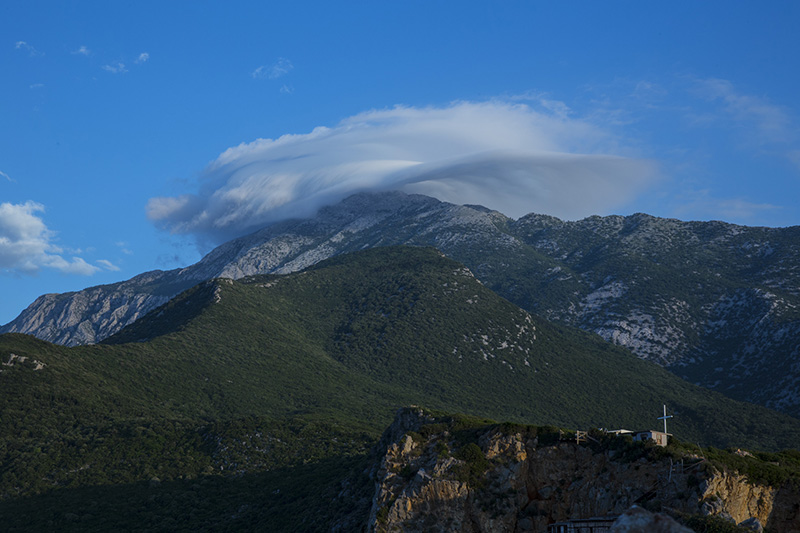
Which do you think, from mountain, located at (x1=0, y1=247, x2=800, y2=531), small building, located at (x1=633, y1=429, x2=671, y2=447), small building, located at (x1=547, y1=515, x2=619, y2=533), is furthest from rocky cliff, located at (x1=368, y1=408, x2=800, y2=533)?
mountain, located at (x1=0, y1=247, x2=800, y2=531)

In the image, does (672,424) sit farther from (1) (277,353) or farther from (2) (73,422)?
(2) (73,422)

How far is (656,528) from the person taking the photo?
1587 centimetres

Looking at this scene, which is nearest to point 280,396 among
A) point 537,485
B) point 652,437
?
point 537,485

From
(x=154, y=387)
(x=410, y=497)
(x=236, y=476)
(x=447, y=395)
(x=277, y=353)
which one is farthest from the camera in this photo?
(x=277, y=353)

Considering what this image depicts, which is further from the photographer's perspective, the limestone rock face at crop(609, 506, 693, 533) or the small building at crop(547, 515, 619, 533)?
the small building at crop(547, 515, 619, 533)

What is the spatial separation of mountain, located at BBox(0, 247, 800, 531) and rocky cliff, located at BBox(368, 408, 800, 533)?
40.0 ft

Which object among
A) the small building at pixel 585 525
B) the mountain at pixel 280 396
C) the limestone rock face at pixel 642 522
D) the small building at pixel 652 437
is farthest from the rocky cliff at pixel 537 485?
the limestone rock face at pixel 642 522

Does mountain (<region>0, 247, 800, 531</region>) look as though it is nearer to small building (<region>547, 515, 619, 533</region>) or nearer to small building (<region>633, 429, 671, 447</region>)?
small building (<region>547, 515, 619, 533</region>)

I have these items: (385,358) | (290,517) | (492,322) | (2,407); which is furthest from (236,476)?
(492,322)

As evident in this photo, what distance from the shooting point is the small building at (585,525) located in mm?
41350

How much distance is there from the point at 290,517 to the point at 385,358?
304 feet

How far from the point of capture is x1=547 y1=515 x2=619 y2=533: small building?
136ft

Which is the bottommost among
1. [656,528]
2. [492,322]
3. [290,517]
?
[290,517]

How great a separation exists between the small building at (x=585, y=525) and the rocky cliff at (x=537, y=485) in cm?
172
